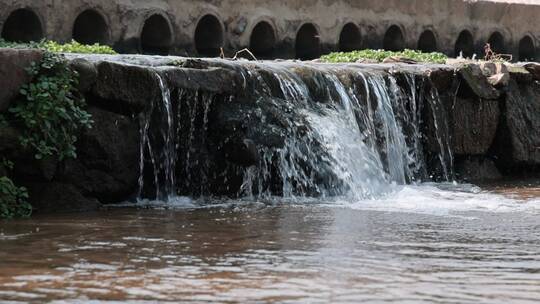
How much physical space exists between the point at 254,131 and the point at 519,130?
5.47m

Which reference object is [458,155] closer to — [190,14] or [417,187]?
[417,187]

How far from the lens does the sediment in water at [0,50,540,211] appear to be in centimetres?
1047

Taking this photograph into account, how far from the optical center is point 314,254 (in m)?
7.70

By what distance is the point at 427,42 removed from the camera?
26.0m

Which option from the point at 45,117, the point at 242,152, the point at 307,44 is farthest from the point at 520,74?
the point at 45,117

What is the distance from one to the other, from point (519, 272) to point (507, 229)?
2290 millimetres

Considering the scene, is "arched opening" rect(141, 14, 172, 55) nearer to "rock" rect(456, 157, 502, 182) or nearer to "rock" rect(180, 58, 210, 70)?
"rock" rect(456, 157, 502, 182)

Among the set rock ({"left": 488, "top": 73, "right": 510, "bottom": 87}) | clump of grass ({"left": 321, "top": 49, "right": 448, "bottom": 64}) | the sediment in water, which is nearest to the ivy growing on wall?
the sediment in water

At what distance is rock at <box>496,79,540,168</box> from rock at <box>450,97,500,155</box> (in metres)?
0.19

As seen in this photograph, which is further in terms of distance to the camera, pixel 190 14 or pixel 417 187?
pixel 190 14

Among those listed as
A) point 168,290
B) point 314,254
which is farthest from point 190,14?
point 168,290

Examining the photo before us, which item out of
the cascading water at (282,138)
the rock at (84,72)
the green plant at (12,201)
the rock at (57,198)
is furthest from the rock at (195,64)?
the green plant at (12,201)

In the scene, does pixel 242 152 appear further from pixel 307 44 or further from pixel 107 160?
pixel 307 44

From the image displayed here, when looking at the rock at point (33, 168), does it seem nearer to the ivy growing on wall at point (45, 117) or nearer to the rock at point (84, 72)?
the ivy growing on wall at point (45, 117)
